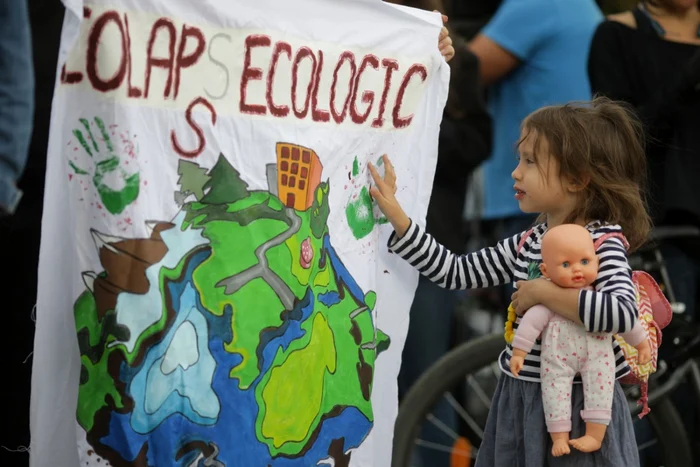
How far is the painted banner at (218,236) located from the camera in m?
2.53

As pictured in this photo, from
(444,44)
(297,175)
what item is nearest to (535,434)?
(297,175)

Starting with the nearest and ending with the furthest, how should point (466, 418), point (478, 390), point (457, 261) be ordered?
point (457, 261) < point (478, 390) < point (466, 418)

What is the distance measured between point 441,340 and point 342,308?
128cm

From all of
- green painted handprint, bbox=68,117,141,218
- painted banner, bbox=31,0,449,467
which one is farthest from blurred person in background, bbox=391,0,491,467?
green painted handprint, bbox=68,117,141,218

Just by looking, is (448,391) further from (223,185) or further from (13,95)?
(13,95)

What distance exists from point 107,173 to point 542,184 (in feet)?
3.05

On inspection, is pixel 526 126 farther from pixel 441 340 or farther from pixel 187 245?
pixel 441 340

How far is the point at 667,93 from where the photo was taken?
3.80 meters

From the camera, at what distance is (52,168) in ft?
8.20

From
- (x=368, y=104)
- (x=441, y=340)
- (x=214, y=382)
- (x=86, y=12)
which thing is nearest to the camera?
(x=86, y=12)

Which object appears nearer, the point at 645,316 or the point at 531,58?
the point at 645,316

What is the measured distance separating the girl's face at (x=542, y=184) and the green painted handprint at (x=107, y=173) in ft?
2.77

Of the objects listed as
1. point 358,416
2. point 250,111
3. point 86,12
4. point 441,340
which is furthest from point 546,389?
point 441,340

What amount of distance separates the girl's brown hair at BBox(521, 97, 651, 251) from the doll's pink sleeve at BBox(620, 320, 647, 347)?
0.23 m
